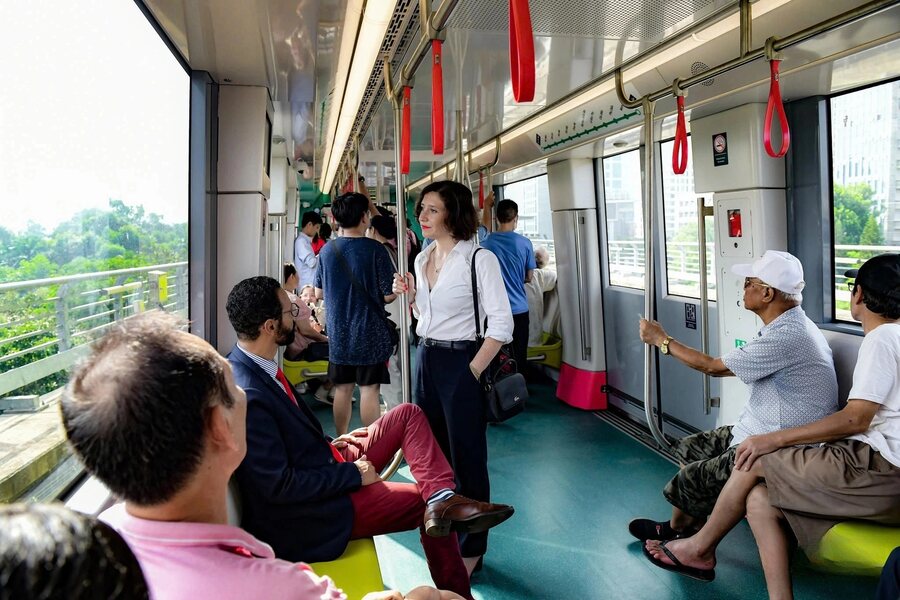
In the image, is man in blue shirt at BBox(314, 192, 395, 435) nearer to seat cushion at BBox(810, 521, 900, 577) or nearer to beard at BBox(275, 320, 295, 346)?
beard at BBox(275, 320, 295, 346)

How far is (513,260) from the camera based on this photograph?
18.7 feet

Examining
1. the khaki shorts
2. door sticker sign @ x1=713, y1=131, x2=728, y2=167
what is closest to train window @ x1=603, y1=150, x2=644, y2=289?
door sticker sign @ x1=713, y1=131, x2=728, y2=167

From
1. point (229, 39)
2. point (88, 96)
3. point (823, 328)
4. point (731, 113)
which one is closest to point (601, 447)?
point (823, 328)

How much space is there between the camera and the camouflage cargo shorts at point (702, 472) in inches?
114

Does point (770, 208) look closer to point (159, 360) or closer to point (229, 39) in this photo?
point (229, 39)

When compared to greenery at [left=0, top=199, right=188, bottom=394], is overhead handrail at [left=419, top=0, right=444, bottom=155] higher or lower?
higher

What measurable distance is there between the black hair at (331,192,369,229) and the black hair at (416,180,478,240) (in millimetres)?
1086

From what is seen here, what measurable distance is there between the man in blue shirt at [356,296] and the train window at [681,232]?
2264 mm

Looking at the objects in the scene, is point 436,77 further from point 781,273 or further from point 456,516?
point 781,273

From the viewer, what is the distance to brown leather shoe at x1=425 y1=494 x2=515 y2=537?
230 cm

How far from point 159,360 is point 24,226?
2.87ft

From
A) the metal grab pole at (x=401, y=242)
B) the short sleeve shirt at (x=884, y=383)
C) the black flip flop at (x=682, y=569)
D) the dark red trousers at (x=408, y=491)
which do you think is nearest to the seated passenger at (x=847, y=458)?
the short sleeve shirt at (x=884, y=383)

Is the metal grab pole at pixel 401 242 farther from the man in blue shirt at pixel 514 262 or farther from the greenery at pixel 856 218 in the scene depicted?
the man in blue shirt at pixel 514 262

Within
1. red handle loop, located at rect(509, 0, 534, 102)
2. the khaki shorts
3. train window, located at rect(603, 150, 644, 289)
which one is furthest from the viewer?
train window, located at rect(603, 150, 644, 289)
